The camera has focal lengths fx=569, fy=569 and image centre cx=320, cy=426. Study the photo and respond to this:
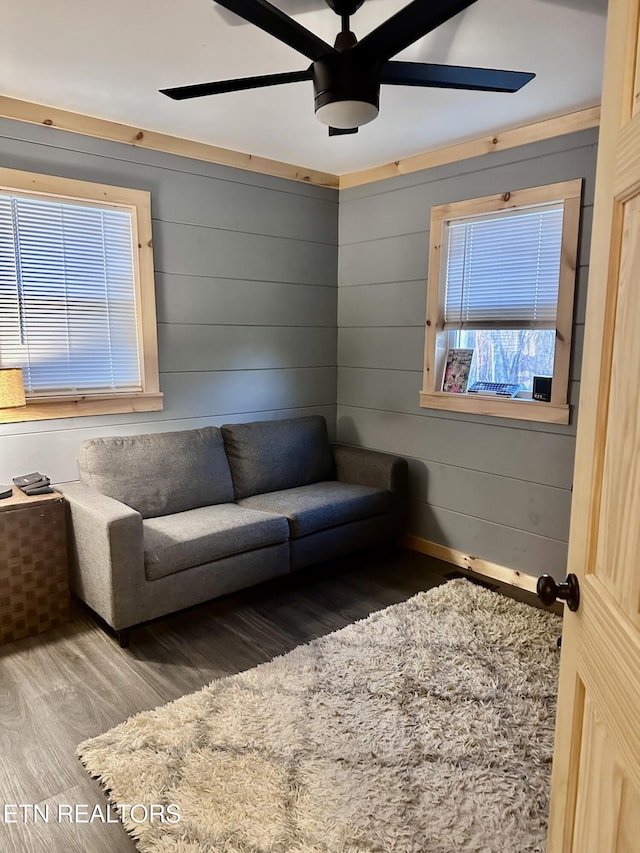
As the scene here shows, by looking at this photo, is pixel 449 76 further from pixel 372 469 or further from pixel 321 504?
pixel 372 469

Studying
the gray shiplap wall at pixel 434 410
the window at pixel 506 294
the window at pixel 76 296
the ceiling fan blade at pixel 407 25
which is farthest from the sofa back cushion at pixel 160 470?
the ceiling fan blade at pixel 407 25

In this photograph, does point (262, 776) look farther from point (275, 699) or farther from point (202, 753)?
point (275, 699)

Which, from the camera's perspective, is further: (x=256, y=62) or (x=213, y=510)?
(x=213, y=510)

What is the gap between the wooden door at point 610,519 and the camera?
0.79 metres

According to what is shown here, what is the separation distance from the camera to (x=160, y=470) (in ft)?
10.7

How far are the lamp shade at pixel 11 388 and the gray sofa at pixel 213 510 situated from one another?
51 centimetres

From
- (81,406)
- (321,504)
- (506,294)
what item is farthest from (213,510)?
(506,294)

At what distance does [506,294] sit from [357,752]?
2.56 metres

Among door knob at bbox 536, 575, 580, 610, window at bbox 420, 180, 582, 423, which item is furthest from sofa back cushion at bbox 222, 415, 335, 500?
door knob at bbox 536, 575, 580, 610

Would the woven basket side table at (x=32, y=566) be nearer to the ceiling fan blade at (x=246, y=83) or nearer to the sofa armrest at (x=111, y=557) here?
the sofa armrest at (x=111, y=557)

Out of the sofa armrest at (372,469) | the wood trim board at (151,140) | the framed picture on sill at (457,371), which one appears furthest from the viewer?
the sofa armrest at (372,469)

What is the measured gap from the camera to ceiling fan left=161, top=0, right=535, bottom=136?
164 cm

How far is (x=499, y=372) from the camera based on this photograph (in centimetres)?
350

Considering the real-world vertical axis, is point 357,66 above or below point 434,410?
above
